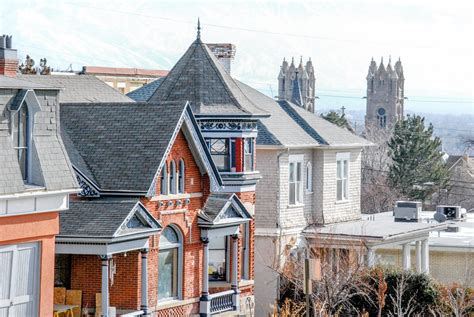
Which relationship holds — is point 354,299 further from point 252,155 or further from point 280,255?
point 252,155

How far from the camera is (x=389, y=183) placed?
94.9 metres

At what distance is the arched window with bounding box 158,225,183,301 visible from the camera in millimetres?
34938

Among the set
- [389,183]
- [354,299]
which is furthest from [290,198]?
[389,183]

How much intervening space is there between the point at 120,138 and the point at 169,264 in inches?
138

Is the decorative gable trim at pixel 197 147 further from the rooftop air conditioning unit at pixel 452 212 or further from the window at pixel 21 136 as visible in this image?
the rooftop air conditioning unit at pixel 452 212

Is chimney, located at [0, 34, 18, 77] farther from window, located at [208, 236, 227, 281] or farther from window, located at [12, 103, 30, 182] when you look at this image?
window, located at [208, 236, 227, 281]

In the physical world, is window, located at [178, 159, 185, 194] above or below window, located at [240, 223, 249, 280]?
above

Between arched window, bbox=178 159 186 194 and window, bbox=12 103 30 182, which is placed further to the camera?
arched window, bbox=178 159 186 194

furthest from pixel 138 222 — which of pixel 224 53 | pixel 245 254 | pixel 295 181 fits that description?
pixel 224 53

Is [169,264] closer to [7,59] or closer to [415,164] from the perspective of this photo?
[7,59]

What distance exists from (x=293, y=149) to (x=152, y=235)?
15133 millimetres

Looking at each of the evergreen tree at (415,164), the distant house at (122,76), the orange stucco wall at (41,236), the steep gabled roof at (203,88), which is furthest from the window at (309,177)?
the evergreen tree at (415,164)

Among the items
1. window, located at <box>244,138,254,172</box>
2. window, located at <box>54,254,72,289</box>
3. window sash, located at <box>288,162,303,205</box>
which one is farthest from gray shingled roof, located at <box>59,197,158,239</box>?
window sash, located at <box>288,162,303,205</box>

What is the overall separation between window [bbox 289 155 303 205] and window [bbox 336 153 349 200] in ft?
8.86
